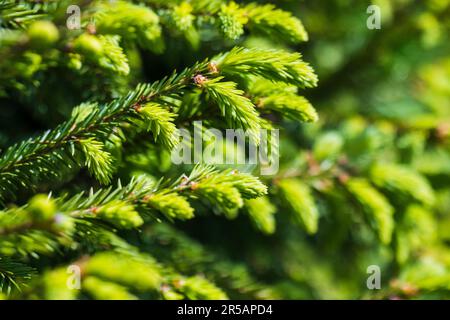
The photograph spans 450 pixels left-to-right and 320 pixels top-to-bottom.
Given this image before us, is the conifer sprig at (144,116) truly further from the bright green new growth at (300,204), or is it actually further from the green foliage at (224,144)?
the bright green new growth at (300,204)

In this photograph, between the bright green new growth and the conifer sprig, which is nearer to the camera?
the conifer sprig

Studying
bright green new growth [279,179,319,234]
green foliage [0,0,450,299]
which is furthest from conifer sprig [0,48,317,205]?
bright green new growth [279,179,319,234]

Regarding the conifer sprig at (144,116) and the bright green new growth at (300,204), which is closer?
the conifer sprig at (144,116)

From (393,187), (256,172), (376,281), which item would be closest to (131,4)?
(256,172)

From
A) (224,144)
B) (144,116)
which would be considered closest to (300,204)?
(224,144)

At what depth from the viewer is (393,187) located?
121cm

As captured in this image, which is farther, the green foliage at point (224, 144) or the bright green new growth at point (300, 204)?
the bright green new growth at point (300, 204)

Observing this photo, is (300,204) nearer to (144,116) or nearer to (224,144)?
(224,144)

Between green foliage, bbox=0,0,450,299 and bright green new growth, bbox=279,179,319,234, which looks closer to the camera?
green foliage, bbox=0,0,450,299

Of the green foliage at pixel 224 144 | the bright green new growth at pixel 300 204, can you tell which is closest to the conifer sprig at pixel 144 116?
the green foliage at pixel 224 144

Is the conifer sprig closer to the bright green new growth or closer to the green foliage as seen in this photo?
the green foliage

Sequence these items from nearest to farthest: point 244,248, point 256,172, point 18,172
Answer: point 18,172, point 256,172, point 244,248
